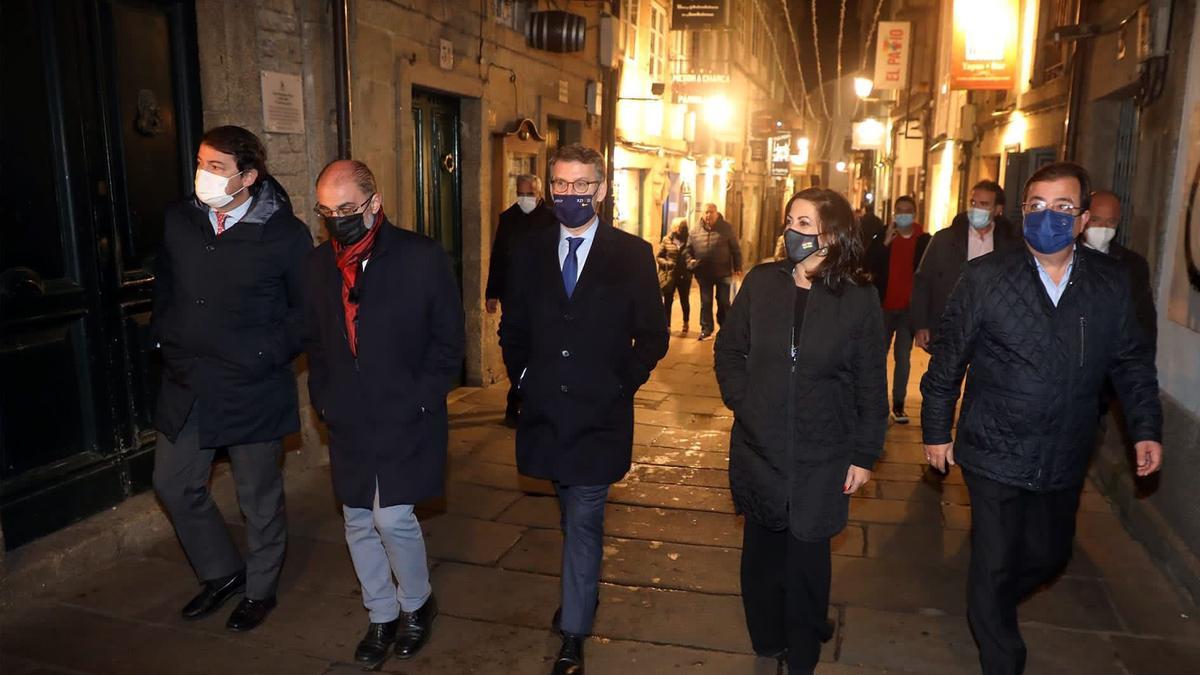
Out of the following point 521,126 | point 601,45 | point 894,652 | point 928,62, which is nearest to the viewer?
point 894,652

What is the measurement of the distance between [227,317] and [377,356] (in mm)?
774

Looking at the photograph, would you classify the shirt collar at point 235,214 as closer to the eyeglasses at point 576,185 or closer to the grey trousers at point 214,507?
the grey trousers at point 214,507

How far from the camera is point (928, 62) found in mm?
20688

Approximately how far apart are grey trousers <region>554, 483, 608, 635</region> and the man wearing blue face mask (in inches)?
53.4

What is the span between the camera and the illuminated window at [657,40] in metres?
17.5

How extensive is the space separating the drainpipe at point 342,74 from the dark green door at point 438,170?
1.74m

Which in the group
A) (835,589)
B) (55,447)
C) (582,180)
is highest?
(582,180)

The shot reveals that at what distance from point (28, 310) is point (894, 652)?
429cm

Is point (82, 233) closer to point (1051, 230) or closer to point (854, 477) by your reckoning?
point (854, 477)

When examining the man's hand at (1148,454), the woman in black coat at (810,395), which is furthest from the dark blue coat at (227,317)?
the man's hand at (1148,454)

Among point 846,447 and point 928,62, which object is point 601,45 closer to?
point 846,447

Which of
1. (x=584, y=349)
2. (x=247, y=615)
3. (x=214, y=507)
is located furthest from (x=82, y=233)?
(x=584, y=349)

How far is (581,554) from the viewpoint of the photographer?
12.2ft

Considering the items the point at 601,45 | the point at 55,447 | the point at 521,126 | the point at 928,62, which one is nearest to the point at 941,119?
the point at 928,62
